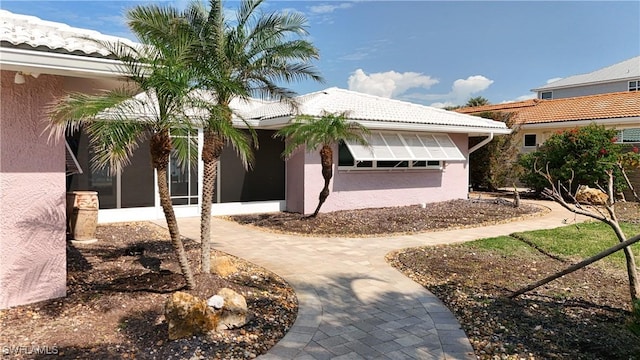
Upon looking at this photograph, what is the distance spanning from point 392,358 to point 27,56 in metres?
6.99

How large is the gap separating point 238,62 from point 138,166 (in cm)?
936

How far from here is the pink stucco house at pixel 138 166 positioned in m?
6.82

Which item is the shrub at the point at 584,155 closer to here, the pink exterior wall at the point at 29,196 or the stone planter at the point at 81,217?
→ the stone planter at the point at 81,217

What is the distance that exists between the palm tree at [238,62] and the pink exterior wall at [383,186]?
25.9 ft

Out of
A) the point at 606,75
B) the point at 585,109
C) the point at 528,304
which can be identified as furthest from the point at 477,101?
the point at 528,304

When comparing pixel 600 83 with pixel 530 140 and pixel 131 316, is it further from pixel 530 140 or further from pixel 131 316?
pixel 131 316

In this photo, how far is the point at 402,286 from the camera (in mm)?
8977

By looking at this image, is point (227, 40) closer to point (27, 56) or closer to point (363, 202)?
point (27, 56)

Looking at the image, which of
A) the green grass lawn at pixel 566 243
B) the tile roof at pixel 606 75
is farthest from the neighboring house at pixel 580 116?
the tile roof at pixel 606 75

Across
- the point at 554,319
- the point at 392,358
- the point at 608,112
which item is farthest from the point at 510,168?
the point at 392,358

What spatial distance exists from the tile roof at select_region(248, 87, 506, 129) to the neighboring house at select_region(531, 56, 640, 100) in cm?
3165

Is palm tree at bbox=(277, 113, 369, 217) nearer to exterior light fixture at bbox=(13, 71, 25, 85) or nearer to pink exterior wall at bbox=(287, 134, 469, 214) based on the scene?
pink exterior wall at bbox=(287, 134, 469, 214)

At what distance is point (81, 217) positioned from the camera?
40.6 feet

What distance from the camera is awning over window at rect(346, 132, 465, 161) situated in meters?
18.9
